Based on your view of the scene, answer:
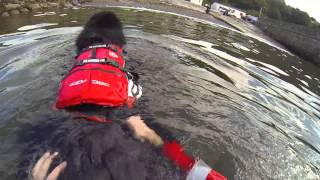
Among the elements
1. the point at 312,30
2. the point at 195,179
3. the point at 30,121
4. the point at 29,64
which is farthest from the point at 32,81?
the point at 312,30

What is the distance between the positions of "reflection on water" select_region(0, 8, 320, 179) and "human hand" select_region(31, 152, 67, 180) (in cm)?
38

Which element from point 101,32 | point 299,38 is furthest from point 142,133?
point 299,38

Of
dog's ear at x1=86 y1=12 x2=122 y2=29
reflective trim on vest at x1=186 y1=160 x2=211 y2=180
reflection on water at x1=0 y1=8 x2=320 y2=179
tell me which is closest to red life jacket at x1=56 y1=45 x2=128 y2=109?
reflection on water at x1=0 y1=8 x2=320 y2=179

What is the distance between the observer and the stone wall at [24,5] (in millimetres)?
16770

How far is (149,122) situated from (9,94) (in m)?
2.85

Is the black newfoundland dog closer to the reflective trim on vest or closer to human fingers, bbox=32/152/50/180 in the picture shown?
human fingers, bbox=32/152/50/180

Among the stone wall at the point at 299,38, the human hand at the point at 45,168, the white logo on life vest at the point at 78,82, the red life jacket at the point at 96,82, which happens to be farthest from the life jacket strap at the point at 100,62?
the stone wall at the point at 299,38

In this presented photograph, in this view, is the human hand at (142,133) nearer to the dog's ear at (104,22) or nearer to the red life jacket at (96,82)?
the red life jacket at (96,82)

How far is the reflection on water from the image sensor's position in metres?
5.93

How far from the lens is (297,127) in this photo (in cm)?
805

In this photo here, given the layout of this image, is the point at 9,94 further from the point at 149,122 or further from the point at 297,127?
the point at 297,127

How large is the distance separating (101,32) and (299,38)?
2154cm

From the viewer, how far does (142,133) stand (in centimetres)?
563

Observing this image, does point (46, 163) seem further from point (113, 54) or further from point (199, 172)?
point (113, 54)
